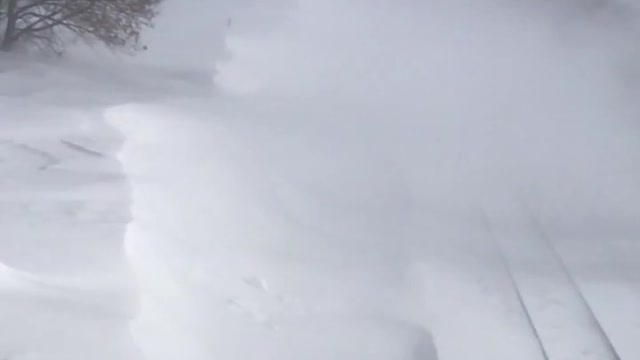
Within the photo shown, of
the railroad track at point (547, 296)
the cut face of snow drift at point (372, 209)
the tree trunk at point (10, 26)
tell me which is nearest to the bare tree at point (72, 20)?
the tree trunk at point (10, 26)

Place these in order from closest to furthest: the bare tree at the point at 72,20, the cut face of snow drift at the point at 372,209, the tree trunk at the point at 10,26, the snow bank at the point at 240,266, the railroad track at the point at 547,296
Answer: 1. the snow bank at the point at 240,266
2. the cut face of snow drift at the point at 372,209
3. the railroad track at the point at 547,296
4. the bare tree at the point at 72,20
5. the tree trunk at the point at 10,26

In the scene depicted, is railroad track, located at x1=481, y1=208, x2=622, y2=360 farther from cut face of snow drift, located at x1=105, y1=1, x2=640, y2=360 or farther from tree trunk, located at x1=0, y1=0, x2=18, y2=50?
tree trunk, located at x1=0, y1=0, x2=18, y2=50

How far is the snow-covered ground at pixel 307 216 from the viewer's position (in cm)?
997

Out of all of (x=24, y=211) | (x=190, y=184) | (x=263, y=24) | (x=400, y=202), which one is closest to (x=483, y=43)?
(x=263, y=24)

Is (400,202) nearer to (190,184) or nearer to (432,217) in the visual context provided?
(432,217)

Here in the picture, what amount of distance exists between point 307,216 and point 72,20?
6.66m

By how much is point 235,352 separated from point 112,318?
37.1 inches

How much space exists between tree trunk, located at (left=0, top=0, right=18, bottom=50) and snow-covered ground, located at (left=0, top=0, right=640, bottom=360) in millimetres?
665

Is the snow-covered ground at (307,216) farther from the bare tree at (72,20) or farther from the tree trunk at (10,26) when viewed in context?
the tree trunk at (10,26)

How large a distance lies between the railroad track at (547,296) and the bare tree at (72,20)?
18.6 feet

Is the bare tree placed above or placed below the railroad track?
below

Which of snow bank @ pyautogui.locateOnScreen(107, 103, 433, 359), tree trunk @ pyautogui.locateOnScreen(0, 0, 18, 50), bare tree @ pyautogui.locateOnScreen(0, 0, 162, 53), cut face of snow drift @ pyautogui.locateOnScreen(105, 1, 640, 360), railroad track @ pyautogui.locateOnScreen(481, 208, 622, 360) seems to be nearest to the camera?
snow bank @ pyautogui.locateOnScreen(107, 103, 433, 359)

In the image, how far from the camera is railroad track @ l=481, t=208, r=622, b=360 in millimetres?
11445

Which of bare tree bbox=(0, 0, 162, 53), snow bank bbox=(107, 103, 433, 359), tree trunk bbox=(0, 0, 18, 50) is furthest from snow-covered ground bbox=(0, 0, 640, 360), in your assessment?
tree trunk bbox=(0, 0, 18, 50)
